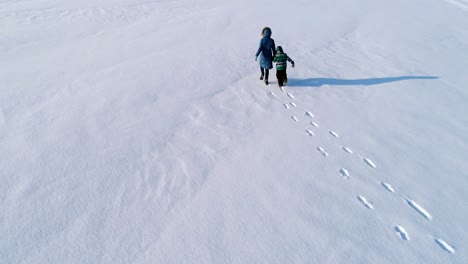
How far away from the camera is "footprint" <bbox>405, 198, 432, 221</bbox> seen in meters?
3.16

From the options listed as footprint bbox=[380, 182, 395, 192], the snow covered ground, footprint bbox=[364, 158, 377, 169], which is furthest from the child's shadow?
footprint bbox=[380, 182, 395, 192]

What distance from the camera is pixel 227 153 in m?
3.91

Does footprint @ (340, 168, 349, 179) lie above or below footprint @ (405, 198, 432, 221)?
above

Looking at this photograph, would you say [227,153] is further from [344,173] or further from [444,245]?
[444,245]

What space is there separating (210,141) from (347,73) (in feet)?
13.3

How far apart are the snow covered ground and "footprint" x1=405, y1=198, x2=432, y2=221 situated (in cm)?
1

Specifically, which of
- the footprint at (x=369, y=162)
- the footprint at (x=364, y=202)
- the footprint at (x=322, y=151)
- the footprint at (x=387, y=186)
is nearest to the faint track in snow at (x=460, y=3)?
the footprint at (x=369, y=162)

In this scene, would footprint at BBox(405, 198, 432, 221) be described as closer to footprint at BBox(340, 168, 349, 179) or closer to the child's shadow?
footprint at BBox(340, 168, 349, 179)

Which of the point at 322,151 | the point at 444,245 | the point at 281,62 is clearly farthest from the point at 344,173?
the point at 281,62

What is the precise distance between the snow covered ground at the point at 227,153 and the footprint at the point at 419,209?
0.05 feet

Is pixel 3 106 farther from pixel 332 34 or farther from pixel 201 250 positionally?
pixel 332 34

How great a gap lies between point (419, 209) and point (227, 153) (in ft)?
7.72

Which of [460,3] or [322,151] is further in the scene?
[460,3]

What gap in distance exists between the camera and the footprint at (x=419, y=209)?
3164 millimetres
